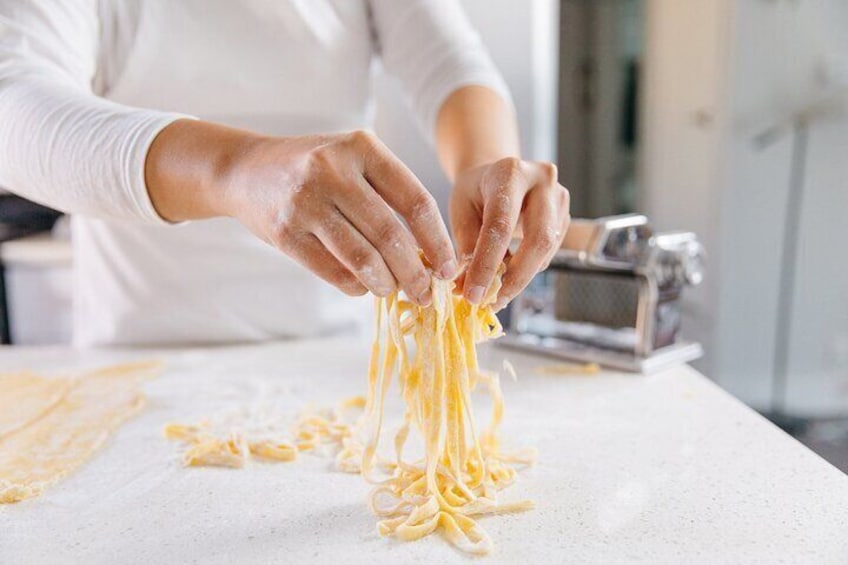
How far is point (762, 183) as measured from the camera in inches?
111

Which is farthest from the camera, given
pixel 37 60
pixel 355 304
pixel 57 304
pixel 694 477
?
pixel 57 304

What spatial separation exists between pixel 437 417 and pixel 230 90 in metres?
0.73

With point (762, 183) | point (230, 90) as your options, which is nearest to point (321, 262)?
point (230, 90)

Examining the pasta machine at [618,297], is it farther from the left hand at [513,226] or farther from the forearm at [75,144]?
the forearm at [75,144]

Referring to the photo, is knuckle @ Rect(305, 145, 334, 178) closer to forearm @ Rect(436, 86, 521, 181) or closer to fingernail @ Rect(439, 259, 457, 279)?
fingernail @ Rect(439, 259, 457, 279)

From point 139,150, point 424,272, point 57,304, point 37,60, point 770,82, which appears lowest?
point 57,304

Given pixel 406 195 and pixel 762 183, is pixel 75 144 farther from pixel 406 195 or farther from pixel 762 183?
pixel 762 183

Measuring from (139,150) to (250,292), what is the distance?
575 mm

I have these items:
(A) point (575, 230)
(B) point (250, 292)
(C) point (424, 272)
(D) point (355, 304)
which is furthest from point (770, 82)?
(C) point (424, 272)

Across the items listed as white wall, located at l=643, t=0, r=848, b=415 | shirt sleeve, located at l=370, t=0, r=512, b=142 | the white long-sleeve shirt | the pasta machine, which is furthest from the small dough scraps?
white wall, located at l=643, t=0, r=848, b=415

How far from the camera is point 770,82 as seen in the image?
2752 millimetres

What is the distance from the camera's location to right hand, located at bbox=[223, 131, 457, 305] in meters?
0.69

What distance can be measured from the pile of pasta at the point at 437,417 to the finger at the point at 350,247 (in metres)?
0.09

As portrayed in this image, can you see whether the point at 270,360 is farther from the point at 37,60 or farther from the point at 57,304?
the point at 57,304
